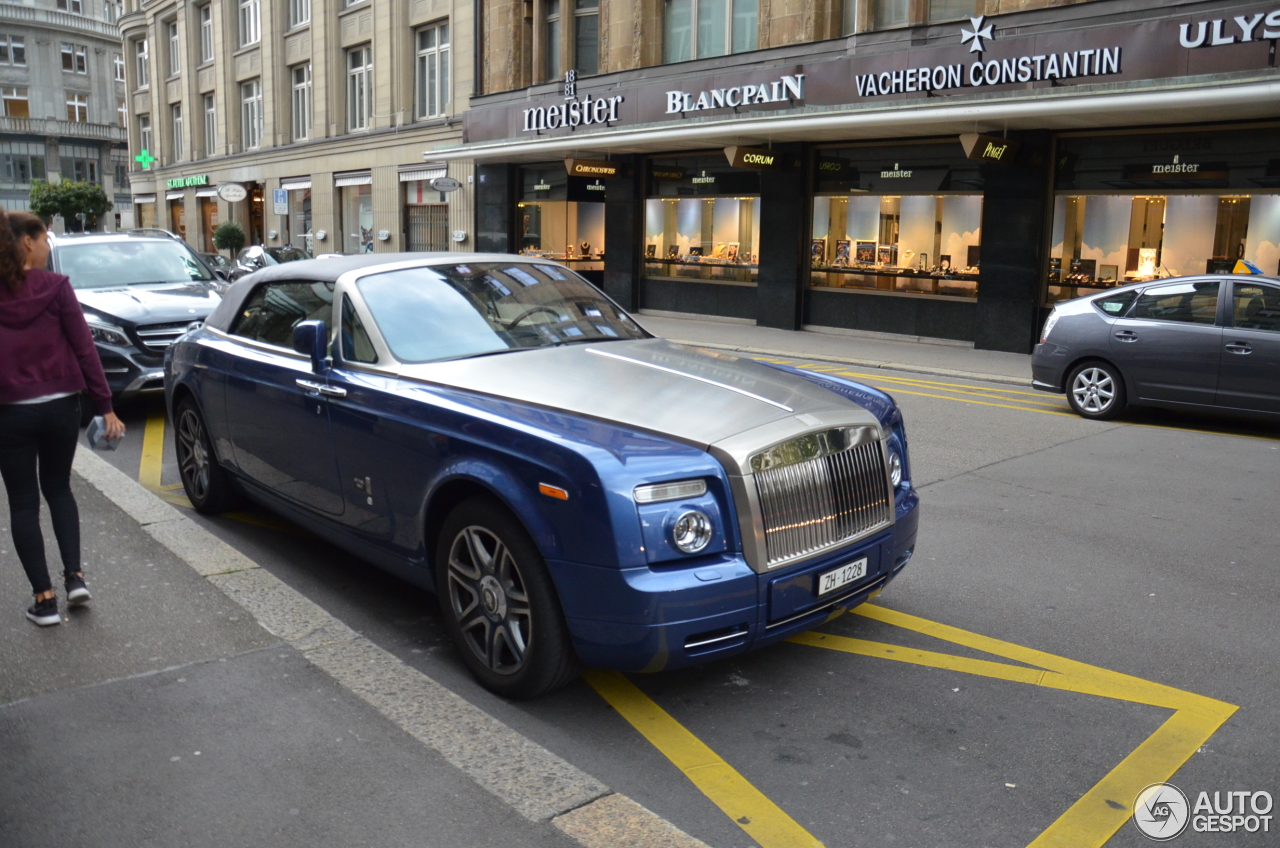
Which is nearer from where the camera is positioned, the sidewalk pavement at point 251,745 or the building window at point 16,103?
the sidewalk pavement at point 251,745

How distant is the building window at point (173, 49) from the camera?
50188mm

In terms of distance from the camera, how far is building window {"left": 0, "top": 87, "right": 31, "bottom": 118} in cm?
7925

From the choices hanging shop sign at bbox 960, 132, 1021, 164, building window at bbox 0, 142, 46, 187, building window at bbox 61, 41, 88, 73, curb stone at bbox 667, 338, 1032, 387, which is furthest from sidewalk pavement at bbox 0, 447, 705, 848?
building window at bbox 61, 41, 88, 73

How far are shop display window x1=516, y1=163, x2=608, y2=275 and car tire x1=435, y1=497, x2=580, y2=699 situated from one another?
21776 mm

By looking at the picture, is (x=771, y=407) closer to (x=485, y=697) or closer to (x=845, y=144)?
(x=485, y=697)

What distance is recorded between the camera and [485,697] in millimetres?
4156

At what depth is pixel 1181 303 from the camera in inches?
409

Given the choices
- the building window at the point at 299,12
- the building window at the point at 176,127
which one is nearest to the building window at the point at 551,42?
the building window at the point at 299,12

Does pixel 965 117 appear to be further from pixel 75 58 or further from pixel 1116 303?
pixel 75 58

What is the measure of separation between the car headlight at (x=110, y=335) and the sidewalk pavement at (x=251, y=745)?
15.8 ft

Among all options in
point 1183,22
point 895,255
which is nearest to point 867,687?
point 1183,22

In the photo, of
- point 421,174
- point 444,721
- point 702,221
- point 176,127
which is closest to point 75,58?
point 176,127

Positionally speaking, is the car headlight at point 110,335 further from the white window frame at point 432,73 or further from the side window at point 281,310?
the white window frame at point 432,73

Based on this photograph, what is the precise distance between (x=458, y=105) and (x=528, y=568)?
2775 cm
